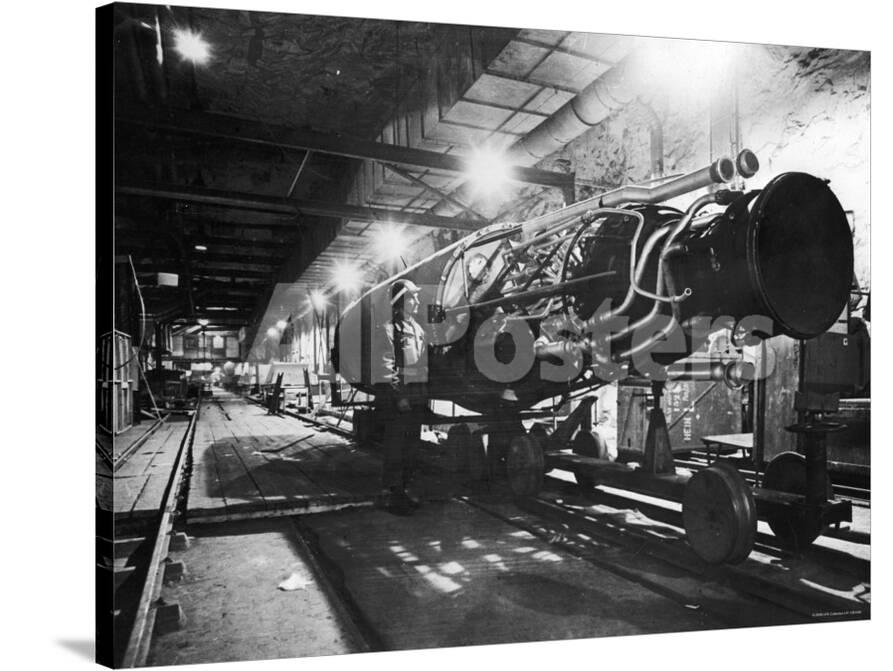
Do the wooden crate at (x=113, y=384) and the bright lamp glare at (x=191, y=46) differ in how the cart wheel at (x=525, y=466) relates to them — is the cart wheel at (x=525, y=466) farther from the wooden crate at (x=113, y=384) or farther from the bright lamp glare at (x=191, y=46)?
the bright lamp glare at (x=191, y=46)

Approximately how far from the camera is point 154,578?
2.61m

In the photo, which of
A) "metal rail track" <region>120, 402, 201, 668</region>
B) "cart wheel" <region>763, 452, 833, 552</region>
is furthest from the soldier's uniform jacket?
"cart wheel" <region>763, 452, 833, 552</region>

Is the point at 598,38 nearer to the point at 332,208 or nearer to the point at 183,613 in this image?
the point at 332,208

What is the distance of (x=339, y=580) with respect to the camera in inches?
113

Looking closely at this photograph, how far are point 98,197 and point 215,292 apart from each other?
656 millimetres

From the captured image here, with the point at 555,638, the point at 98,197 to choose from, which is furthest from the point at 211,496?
the point at 555,638

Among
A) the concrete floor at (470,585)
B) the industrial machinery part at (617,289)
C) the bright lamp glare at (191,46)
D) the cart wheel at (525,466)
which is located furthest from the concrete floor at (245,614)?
the bright lamp glare at (191,46)

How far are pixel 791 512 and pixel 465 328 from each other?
1.90m

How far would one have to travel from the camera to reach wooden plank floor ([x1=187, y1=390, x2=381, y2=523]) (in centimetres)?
307

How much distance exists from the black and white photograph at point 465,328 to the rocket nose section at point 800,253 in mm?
24

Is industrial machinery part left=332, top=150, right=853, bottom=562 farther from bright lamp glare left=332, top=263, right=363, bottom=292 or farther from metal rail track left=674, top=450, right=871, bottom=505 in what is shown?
metal rail track left=674, top=450, right=871, bottom=505

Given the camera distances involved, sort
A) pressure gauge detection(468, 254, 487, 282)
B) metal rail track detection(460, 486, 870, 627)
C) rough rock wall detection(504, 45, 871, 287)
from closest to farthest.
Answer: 1. metal rail track detection(460, 486, 870, 627)
2. rough rock wall detection(504, 45, 871, 287)
3. pressure gauge detection(468, 254, 487, 282)

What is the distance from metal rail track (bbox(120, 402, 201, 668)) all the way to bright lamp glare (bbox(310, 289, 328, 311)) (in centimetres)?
76

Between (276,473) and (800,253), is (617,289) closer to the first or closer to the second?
(800,253)
